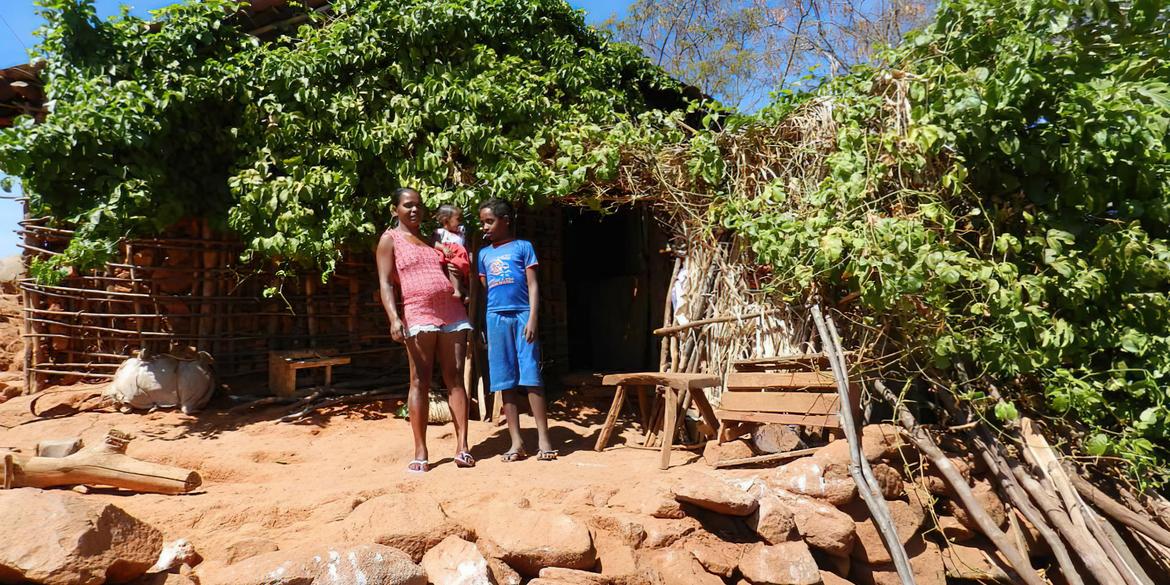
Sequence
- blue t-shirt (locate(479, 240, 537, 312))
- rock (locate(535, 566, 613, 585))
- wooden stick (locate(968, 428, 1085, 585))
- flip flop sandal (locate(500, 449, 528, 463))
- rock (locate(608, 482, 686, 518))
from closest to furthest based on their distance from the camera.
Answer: rock (locate(535, 566, 613, 585)) → wooden stick (locate(968, 428, 1085, 585)) → rock (locate(608, 482, 686, 518)) → flip flop sandal (locate(500, 449, 528, 463)) → blue t-shirt (locate(479, 240, 537, 312))

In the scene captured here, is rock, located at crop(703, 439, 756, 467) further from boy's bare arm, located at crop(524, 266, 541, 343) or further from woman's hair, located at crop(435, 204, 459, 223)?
woman's hair, located at crop(435, 204, 459, 223)

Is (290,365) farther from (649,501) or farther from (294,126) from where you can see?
(649,501)

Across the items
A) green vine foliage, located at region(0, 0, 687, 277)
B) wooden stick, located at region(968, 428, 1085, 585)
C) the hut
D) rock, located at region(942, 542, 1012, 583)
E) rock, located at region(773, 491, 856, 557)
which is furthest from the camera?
the hut

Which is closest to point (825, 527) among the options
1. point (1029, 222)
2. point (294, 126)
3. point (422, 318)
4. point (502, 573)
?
point (502, 573)

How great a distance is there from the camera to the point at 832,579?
10.6 ft

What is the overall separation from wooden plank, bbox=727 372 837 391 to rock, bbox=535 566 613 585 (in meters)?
1.74

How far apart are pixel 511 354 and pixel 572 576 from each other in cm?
177

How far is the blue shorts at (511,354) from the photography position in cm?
428

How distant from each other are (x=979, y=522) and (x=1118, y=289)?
1.43 metres

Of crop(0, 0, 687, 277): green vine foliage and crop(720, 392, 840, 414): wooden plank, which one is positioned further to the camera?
crop(0, 0, 687, 277): green vine foliage

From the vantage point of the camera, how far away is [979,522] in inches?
133

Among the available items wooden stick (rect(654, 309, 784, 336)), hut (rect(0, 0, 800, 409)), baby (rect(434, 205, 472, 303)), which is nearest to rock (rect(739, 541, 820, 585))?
wooden stick (rect(654, 309, 784, 336))

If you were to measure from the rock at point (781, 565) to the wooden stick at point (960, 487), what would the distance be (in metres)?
0.88

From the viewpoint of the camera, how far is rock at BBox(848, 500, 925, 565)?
3.41 m
